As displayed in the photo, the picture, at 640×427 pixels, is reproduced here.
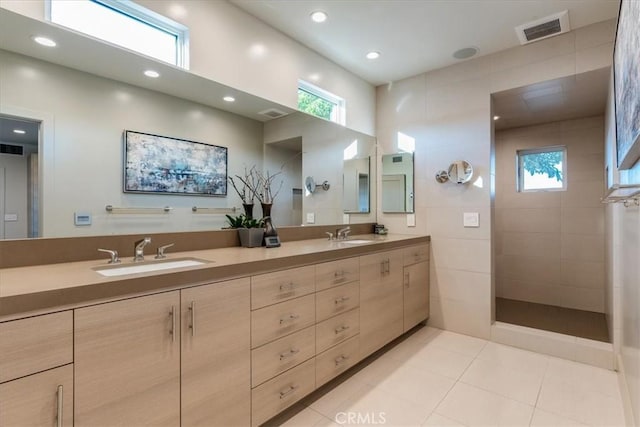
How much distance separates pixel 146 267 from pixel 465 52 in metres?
3.11

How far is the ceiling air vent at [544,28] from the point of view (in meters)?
2.35

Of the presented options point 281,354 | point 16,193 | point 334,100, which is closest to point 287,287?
point 281,354

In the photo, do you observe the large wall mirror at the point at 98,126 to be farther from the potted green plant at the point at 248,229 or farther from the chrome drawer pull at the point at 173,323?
the chrome drawer pull at the point at 173,323

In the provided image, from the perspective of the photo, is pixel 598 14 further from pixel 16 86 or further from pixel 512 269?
pixel 16 86

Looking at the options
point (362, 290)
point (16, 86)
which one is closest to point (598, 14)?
point (362, 290)

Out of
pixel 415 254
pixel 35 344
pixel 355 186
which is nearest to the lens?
pixel 35 344

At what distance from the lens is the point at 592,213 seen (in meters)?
3.56

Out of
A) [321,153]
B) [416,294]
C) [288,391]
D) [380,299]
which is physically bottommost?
[288,391]

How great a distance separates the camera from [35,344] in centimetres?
94

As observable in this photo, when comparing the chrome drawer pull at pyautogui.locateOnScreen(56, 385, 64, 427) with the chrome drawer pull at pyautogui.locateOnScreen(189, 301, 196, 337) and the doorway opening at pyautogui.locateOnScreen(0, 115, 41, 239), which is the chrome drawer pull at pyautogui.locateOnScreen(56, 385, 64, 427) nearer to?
the chrome drawer pull at pyautogui.locateOnScreen(189, 301, 196, 337)

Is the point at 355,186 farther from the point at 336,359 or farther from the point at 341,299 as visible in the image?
the point at 336,359

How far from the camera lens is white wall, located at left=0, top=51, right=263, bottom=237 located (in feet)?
4.87

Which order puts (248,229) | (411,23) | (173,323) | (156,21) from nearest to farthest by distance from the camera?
(173,323)
(156,21)
(248,229)
(411,23)

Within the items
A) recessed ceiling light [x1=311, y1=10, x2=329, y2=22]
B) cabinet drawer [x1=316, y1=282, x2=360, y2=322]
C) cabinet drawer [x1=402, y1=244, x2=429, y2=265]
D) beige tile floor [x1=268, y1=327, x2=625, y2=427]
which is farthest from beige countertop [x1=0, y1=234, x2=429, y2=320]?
recessed ceiling light [x1=311, y1=10, x2=329, y2=22]
